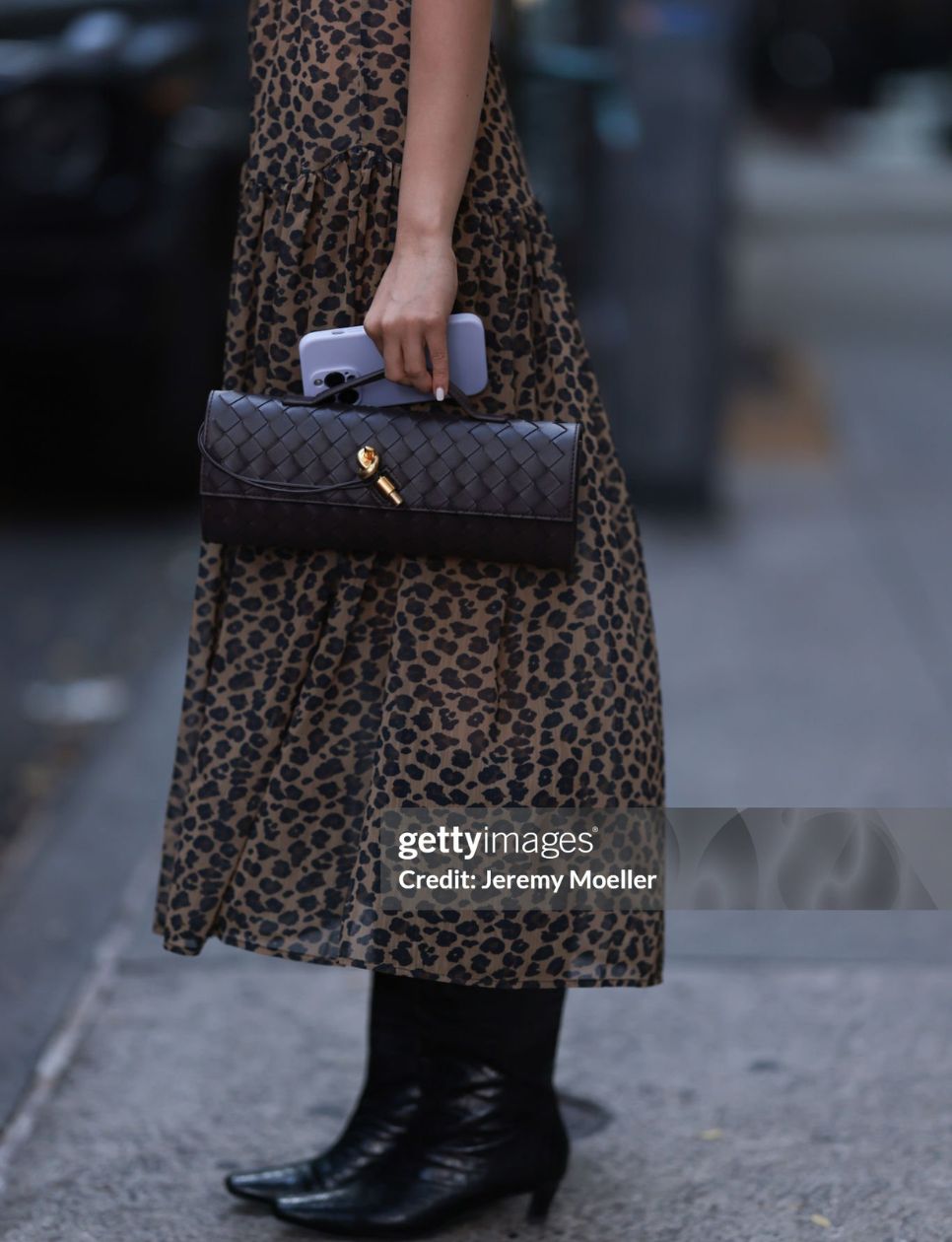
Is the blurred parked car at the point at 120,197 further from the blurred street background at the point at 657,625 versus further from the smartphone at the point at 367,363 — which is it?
the smartphone at the point at 367,363

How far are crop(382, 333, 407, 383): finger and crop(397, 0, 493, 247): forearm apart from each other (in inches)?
4.1

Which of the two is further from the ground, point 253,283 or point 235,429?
point 253,283

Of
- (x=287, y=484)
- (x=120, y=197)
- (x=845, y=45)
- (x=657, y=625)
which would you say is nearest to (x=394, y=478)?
(x=287, y=484)

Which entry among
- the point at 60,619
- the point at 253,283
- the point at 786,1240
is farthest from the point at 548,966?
the point at 60,619

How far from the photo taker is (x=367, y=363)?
2.11m

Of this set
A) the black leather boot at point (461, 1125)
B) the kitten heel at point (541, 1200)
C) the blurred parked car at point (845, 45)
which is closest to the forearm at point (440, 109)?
the black leather boot at point (461, 1125)

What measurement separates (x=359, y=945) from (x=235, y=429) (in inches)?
23.0

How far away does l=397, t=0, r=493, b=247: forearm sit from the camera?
2.00m

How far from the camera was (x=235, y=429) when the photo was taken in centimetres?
211

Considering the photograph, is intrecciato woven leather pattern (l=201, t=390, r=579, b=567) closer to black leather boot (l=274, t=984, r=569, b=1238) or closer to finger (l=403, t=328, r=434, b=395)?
finger (l=403, t=328, r=434, b=395)

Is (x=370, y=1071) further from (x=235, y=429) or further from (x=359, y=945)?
(x=235, y=429)

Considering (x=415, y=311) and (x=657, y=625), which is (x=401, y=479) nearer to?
(x=415, y=311)

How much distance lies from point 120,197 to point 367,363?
371 cm

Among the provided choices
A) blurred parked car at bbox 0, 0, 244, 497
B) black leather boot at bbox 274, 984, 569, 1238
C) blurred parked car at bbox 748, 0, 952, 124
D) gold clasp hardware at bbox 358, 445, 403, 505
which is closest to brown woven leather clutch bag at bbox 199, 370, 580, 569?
gold clasp hardware at bbox 358, 445, 403, 505
